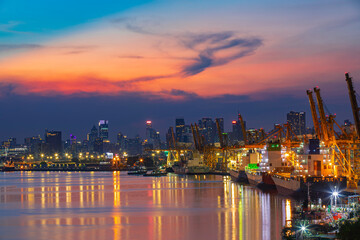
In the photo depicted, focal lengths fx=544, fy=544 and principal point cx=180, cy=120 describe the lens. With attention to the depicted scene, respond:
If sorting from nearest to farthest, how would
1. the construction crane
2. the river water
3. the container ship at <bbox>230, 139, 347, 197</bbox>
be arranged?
1. the river water
2. the container ship at <bbox>230, 139, 347, 197</bbox>
3. the construction crane

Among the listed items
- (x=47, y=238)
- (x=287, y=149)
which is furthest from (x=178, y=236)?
(x=287, y=149)

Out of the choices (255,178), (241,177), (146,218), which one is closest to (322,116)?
(255,178)

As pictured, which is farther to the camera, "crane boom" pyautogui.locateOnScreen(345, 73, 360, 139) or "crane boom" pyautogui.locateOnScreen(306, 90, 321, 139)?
"crane boom" pyautogui.locateOnScreen(306, 90, 321, 139)

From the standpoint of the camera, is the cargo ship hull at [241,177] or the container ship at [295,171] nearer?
the container ship at [295,171]

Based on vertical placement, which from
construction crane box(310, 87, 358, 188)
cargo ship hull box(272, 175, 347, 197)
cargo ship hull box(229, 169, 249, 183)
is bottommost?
cargo ship hull box(229, 169, 249, 183)

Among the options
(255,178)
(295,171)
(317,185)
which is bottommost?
(255,178)

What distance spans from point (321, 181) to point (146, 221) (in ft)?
95.9

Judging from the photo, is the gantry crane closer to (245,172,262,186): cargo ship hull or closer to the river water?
the river water

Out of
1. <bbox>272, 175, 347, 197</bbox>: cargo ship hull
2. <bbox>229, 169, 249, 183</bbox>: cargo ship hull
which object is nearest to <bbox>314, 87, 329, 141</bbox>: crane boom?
<bbox>272, 175, 347, 197</bbox>: cargo ship hull

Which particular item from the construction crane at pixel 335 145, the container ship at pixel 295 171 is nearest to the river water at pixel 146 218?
the container ship at pixel 295 171

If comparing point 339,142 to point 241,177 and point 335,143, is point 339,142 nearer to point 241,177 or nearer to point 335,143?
point 335,143

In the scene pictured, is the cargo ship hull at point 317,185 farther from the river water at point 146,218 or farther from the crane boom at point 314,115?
the crane boom at point 314,115

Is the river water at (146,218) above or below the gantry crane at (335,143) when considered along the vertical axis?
below

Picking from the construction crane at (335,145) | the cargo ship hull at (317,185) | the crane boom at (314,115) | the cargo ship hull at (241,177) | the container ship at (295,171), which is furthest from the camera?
the cargo ship hull at (241,177)
